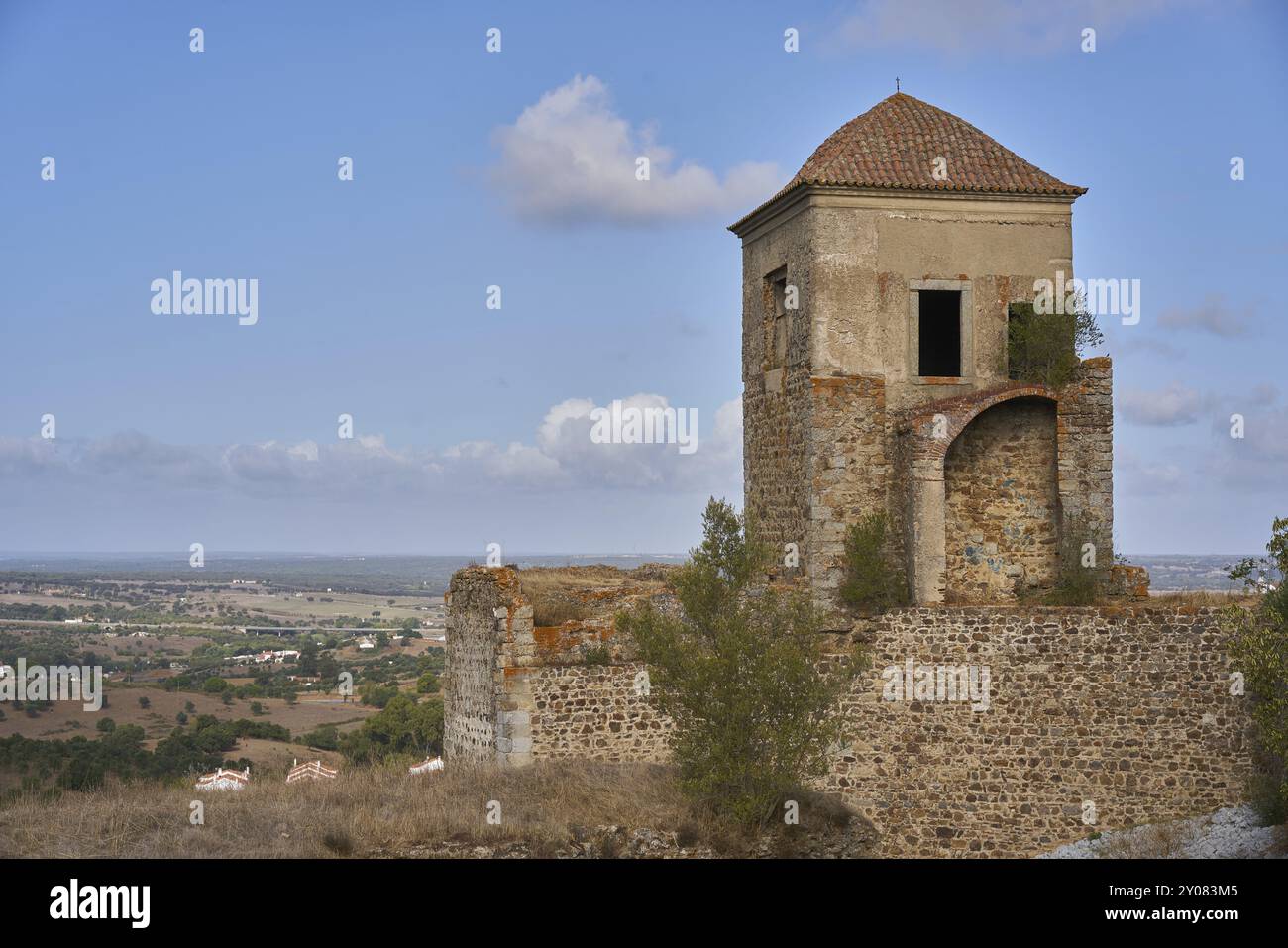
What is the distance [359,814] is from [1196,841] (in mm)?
10146

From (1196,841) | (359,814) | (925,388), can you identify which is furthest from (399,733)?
(1196,841)

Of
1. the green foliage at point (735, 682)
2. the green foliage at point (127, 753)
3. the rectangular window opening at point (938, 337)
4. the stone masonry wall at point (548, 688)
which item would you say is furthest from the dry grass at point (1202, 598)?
the green foliage at point (127, 753)

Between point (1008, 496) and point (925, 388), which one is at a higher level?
point (925, 388)

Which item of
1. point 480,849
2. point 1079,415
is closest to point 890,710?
point 1079,415

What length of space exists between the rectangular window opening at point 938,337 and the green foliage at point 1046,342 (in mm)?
1054

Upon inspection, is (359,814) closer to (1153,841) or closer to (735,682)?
(735,682)

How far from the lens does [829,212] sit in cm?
1962

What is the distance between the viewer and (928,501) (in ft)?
62.3

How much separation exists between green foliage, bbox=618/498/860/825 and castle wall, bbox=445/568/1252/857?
2.54 metres

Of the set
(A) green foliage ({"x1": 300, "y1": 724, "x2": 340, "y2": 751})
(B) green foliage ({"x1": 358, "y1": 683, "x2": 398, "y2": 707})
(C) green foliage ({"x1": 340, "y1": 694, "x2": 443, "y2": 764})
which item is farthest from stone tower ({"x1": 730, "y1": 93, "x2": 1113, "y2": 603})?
(B) green foliage ({"x1": 358, "y1": 683, "x2": 398, "y2": 707})

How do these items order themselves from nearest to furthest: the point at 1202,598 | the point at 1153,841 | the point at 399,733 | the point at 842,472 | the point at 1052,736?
the point at 1153,841, the point at 1052,736, the point at 1202,598, the point at 842,472, the point at 399,733

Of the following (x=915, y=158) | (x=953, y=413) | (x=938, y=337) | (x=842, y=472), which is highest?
(x=915, y=158)

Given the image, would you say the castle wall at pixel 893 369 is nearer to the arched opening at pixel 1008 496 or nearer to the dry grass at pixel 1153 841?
the arched opening at pixel 1008 496
